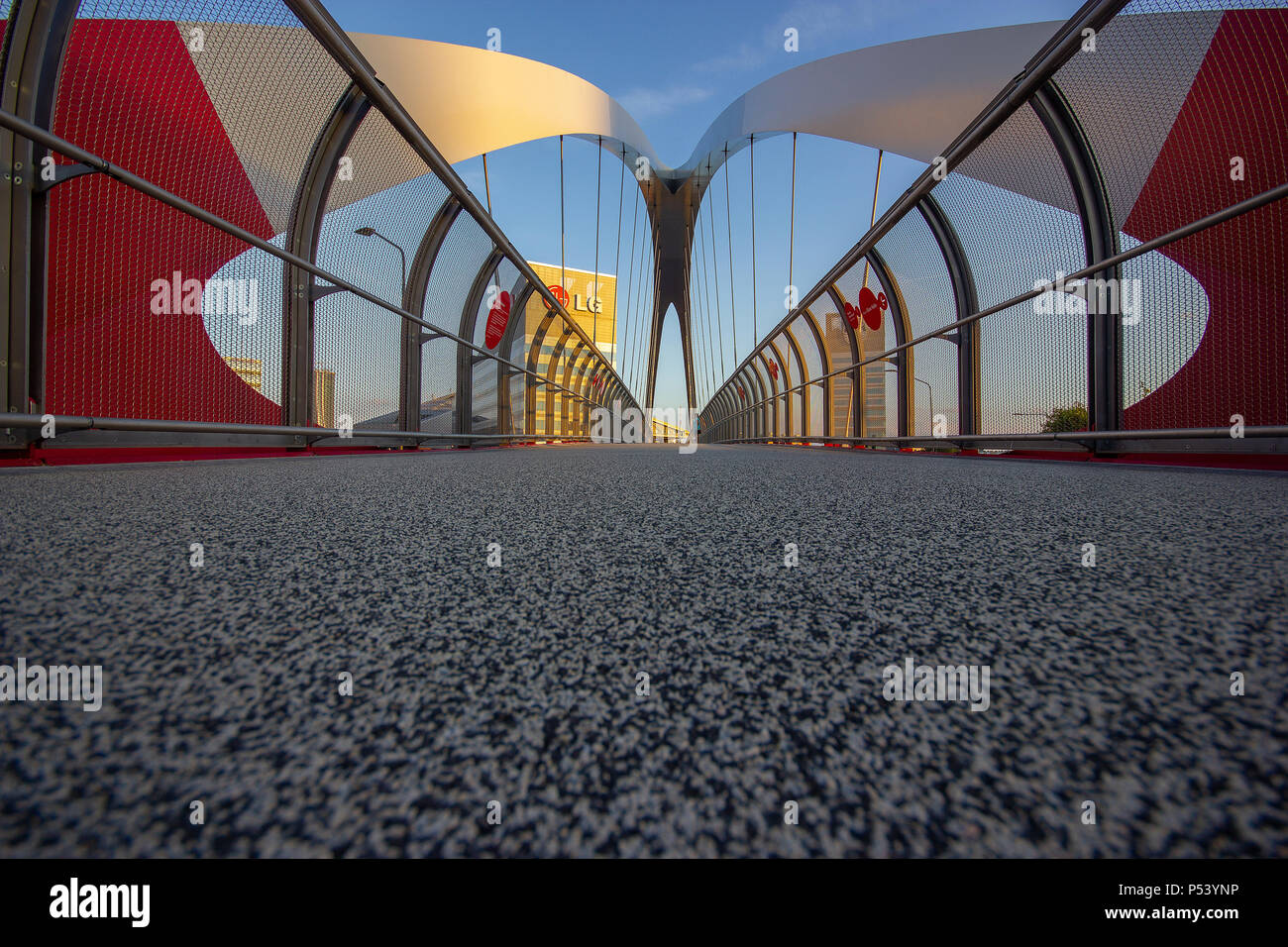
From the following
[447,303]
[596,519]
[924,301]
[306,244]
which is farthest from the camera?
[447,303]

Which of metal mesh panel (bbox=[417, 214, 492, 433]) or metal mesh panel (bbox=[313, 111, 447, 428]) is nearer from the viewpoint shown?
metal mesh panel (bbox=[313, 111, 447, 428])

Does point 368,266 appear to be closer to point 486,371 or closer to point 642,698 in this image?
point 486,371

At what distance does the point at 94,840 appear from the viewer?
27 cm

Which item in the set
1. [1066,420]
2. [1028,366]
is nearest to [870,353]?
[1028,366]

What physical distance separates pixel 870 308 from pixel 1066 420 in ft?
10.1

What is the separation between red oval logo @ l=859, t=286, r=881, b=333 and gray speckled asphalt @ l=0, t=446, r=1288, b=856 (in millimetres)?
5493

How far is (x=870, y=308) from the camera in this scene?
596cm

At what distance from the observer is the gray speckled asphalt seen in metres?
0.28

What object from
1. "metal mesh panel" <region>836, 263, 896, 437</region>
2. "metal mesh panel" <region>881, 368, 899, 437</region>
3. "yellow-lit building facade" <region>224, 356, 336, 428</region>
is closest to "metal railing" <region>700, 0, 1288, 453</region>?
"metal mesh panel" <region>881, 368, 899, 437</region>

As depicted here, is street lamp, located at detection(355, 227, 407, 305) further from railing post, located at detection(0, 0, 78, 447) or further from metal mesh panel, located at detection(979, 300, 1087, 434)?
metal mesh panel, located at detection(979, 300, 1087, 434)
